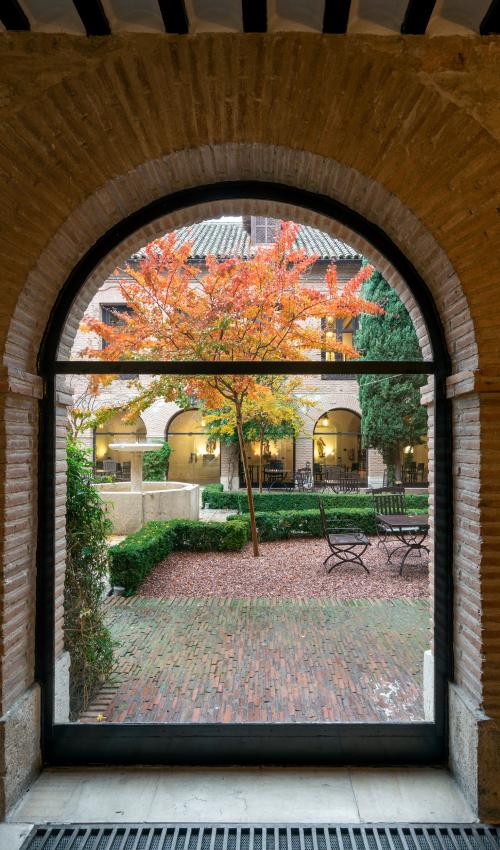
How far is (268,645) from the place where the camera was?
5219 millimetres

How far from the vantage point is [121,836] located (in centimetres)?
246

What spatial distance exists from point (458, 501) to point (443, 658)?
1025mm

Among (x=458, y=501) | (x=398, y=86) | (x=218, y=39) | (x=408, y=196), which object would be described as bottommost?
(x=458, y=501)

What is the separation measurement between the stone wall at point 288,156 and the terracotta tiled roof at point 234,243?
42.1ft

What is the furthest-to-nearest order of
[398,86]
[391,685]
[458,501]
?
[391,685]
[458,501]
[398,86]

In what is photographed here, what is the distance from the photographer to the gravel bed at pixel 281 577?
712cm

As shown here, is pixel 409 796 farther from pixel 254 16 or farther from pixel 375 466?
pixel 375 466

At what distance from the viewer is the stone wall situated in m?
2.47

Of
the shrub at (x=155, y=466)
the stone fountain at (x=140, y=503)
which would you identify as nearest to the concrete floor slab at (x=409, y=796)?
the stone fountain at (x=140, y=503)

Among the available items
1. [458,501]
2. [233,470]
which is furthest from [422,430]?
→ [458,501]

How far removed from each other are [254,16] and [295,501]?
11.4m

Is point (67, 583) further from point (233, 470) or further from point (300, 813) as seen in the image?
point (233, 470)

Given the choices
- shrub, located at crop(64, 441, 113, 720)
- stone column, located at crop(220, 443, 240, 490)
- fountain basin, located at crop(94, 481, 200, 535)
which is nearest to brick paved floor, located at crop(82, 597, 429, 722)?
shrub, located at crop(64, 441, 113, 720)

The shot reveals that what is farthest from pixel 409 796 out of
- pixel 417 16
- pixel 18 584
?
pixel 417 16
